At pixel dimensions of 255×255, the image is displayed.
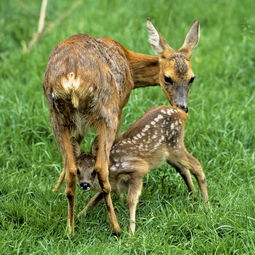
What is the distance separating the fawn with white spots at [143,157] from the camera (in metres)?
6.56

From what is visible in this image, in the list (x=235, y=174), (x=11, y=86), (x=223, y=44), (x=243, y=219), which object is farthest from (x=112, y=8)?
(x=243, y=219)

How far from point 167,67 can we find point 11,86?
216 cm

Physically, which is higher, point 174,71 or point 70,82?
point 70,82

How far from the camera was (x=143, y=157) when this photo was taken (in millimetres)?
6805

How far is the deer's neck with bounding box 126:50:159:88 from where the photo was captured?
25.5 feet

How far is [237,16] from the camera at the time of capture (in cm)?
1097

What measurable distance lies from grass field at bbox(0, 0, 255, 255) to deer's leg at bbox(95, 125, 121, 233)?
13 cm

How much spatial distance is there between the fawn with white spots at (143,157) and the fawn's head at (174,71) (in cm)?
31

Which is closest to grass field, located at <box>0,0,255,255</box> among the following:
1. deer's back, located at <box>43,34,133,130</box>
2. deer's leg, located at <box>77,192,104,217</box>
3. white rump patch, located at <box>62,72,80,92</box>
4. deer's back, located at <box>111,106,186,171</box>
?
deer's leg, located at <box>77,192,104,217</box>

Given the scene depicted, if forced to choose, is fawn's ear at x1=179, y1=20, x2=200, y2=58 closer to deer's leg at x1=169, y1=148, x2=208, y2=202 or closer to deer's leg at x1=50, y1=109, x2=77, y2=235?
deer's leg at x1=169, y1=148, x2=208, y2=202

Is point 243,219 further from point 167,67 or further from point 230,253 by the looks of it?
point 167,67

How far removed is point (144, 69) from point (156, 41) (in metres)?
0.30

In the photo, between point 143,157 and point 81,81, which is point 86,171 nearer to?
point 143,157

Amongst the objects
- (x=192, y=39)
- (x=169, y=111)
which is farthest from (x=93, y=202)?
(x=192, y=39)
